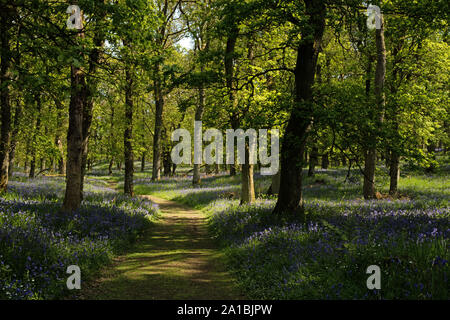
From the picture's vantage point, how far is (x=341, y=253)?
6410 millimetres

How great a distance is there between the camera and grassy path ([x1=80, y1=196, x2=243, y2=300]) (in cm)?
646

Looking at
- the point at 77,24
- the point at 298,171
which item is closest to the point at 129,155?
the point at 77,24

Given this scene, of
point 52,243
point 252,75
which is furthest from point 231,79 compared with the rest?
point 52,243

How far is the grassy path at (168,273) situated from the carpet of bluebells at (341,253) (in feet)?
1.81

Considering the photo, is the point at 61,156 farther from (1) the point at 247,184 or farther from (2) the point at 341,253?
(2) the point at 341,253

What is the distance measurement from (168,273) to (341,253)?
412cm

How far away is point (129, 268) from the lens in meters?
8.04

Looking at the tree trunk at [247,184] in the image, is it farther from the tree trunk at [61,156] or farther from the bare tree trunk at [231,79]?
the tree trunk at [61,156]

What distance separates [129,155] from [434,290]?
1597 centimetres

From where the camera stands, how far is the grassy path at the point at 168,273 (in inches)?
255

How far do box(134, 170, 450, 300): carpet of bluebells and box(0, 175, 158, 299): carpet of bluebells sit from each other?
3430mm

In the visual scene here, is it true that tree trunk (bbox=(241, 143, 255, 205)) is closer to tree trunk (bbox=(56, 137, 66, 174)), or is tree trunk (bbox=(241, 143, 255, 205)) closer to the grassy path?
the grassy path
